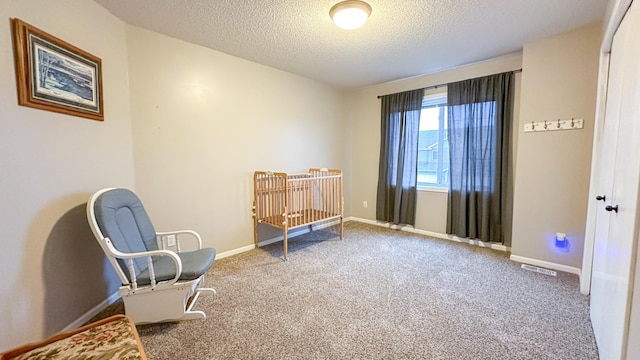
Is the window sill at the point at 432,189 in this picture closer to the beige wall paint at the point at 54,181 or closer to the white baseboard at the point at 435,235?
the white baseboard at the point at 435,235

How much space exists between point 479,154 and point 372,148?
1.64m

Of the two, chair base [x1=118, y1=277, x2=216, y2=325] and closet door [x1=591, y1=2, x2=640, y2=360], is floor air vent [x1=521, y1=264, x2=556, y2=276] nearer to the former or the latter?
closet door [x1=591, y1=2, x2=640, y2=360]

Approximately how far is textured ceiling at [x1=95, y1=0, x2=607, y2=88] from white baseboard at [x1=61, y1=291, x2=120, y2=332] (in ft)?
7.63

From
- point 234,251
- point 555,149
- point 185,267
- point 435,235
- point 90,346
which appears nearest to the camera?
point 90,346

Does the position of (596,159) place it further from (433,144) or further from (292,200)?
(292,200)

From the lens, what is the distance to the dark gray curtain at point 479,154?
3.02m

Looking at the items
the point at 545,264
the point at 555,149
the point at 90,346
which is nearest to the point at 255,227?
the point at 90,346

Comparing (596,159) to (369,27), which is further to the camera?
(369,27)

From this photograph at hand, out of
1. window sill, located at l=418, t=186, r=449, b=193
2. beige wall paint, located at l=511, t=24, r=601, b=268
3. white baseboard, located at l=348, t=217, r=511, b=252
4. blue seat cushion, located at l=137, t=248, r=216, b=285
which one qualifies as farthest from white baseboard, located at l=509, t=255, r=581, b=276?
blue seat cushion, located at l=137, t=248, r=216, b=285

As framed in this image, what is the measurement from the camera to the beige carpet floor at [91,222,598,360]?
153 centimetres

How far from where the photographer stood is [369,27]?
7.59 feet

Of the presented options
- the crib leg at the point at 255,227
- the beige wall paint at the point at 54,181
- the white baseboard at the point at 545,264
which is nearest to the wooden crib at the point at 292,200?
the crib leg at the point at 255,227

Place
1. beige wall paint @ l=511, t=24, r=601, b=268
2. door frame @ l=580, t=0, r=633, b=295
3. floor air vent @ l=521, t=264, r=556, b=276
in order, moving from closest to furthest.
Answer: door frame @ l=580, t=0, r=633, b=295 < beige wall paint @ l=511, t=24, r=601, b=268 < floor air vent @ l=521, t=264, r=556, b=276

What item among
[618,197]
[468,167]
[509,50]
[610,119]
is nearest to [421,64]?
[509,50]
